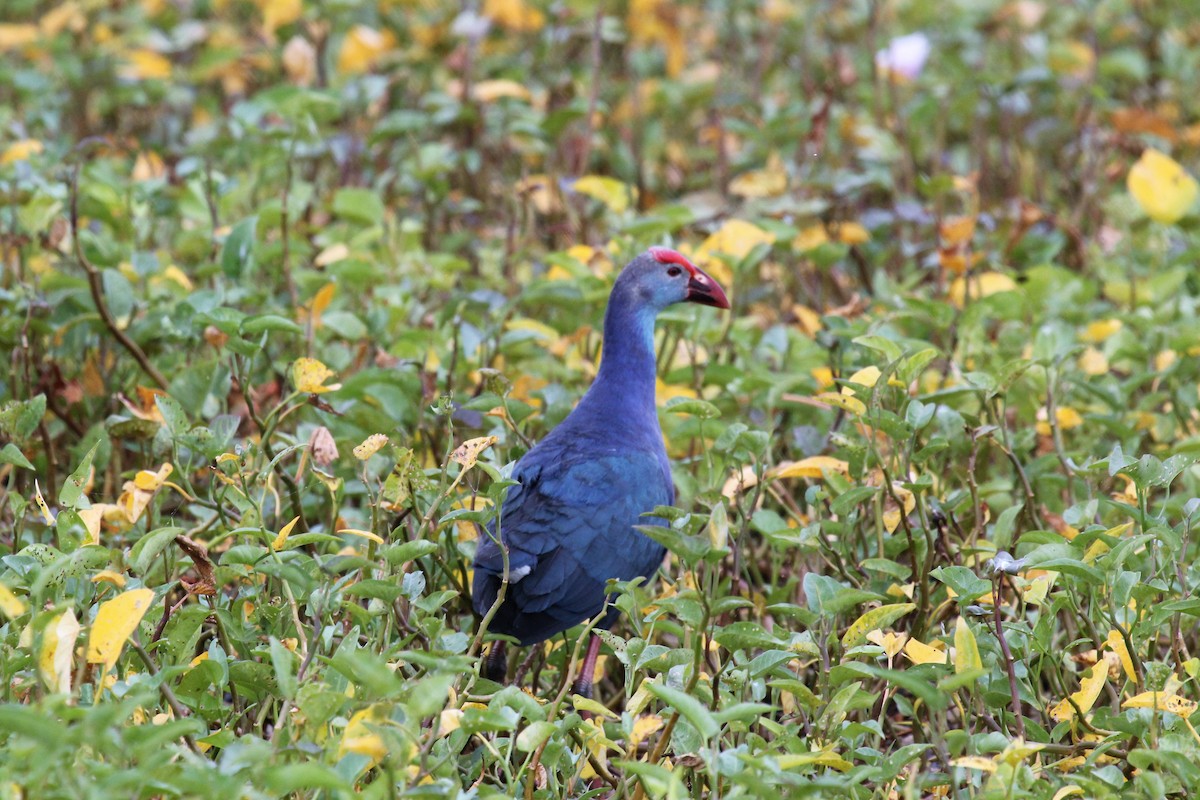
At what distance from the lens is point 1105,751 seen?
90.7 inches

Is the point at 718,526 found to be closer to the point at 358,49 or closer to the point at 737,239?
the point at 737,239

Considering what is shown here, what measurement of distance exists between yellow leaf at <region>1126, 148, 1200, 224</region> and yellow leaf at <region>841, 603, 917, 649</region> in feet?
6.90

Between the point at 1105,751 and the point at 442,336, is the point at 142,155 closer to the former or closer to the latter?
the point at 442,336

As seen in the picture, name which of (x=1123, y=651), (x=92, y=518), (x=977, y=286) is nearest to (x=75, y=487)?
(x=92, y=518)

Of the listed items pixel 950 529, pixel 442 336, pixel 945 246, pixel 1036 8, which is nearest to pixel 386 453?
pixel 442 336

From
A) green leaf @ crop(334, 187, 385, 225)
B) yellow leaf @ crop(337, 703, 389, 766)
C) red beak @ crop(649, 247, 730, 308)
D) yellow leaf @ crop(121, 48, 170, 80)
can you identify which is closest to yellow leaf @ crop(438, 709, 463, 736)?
yellow leaf @ crop(337, 703, 389, 766)

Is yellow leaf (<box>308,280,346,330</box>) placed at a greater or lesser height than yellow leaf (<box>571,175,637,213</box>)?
lesser

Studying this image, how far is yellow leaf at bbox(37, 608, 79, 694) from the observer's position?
193 cm

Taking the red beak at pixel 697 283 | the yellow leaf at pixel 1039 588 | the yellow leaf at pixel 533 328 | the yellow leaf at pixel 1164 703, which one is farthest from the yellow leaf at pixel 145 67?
the yellow leaf at pixel 1164 703

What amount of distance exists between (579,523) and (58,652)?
3.43 ft

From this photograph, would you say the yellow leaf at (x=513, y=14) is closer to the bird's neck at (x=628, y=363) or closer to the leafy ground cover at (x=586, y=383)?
the leafy ground cover at (x=586, y=383)

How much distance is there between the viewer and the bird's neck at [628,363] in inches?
120

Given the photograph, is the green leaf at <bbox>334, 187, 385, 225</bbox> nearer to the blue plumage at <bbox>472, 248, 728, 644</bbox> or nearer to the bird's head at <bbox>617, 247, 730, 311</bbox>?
the bird's head at <bbox>617, 247, 730, 311</bbox>

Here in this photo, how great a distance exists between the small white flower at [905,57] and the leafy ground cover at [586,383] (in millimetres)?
36
